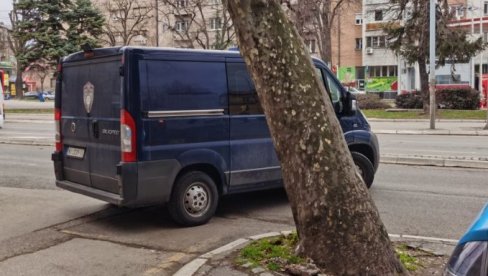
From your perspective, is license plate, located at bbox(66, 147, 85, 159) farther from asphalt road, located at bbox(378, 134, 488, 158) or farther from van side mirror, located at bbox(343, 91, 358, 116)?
asphalt road, located at bbox(378, 134, 488, 158)

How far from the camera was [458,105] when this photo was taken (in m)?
32.7

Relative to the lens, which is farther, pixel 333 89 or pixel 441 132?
pixel 441 132

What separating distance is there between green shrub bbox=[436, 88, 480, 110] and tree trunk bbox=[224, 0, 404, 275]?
30037 millimetres

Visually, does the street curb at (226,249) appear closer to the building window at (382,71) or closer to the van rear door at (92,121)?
the van rear door at (92,121)

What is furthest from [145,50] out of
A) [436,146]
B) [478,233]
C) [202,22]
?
[202,22]

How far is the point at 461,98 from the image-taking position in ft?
107

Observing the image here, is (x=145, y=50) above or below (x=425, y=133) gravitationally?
above

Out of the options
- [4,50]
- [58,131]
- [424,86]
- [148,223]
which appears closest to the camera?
[148,223]

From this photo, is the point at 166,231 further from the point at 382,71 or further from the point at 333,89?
the point at 382,71

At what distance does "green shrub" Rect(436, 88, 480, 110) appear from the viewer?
32.3m

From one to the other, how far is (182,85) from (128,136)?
905mm

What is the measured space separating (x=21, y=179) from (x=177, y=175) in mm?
5141

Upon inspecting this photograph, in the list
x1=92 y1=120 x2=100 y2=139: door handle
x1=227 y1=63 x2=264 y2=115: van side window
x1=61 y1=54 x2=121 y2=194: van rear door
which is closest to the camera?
x1=61 y1=54 x2=121 y2=194: van rear door

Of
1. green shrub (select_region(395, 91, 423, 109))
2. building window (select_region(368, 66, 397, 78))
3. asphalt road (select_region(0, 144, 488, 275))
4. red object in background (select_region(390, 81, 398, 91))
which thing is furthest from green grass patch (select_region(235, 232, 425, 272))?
building window (select_region(368, 66, 397, 78))
